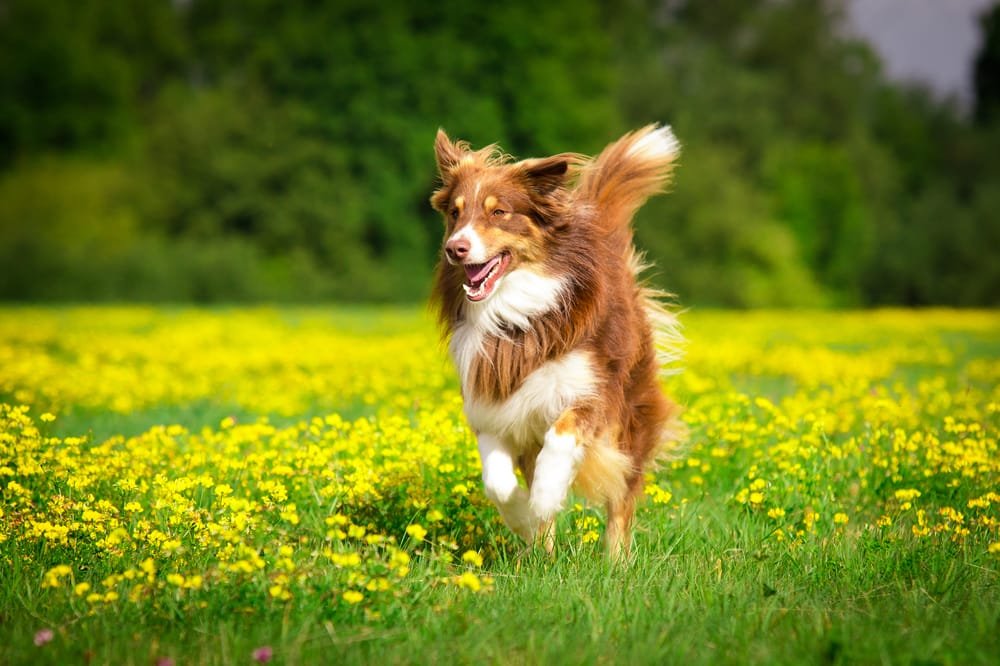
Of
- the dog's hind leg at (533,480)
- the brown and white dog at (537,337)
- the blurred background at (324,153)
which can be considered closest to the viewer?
the brown and white dog at (537,337)

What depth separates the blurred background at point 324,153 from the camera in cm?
3198

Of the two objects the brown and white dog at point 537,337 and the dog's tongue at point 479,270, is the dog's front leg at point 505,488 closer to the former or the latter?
the brown and white dog at point 537,337

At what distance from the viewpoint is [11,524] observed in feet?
14.9

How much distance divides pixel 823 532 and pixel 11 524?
3697 mm

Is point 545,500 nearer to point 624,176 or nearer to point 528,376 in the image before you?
point 528,376

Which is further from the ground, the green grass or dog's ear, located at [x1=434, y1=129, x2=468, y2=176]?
dog's ear, located at [x1=434, y1=129, x2=468, y2=176]

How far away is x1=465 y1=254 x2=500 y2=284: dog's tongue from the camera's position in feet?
14.8

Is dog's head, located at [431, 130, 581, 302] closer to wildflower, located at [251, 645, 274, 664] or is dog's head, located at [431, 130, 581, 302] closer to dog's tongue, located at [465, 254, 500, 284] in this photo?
dog's tongue, located at [465, 254, 500, 284]

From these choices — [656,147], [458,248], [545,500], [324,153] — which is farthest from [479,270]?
[324,153]

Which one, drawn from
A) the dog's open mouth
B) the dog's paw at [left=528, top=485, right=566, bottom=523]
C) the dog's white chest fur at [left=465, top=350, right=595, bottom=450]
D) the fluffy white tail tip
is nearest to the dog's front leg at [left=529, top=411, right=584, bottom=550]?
the dog's paw at [left=528, top=485, right=566, bottom=523]

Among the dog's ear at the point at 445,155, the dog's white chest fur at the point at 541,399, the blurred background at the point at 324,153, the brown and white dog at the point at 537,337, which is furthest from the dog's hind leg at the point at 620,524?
the blurred background at the point at 324,153

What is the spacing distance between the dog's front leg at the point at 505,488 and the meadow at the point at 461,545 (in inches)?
6.1

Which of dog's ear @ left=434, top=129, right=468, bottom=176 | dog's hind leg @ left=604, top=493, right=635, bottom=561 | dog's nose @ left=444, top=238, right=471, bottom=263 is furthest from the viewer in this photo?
dog's ear @ left=434, top=129, right=468, bottom=176

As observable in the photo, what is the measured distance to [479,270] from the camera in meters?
4.54
